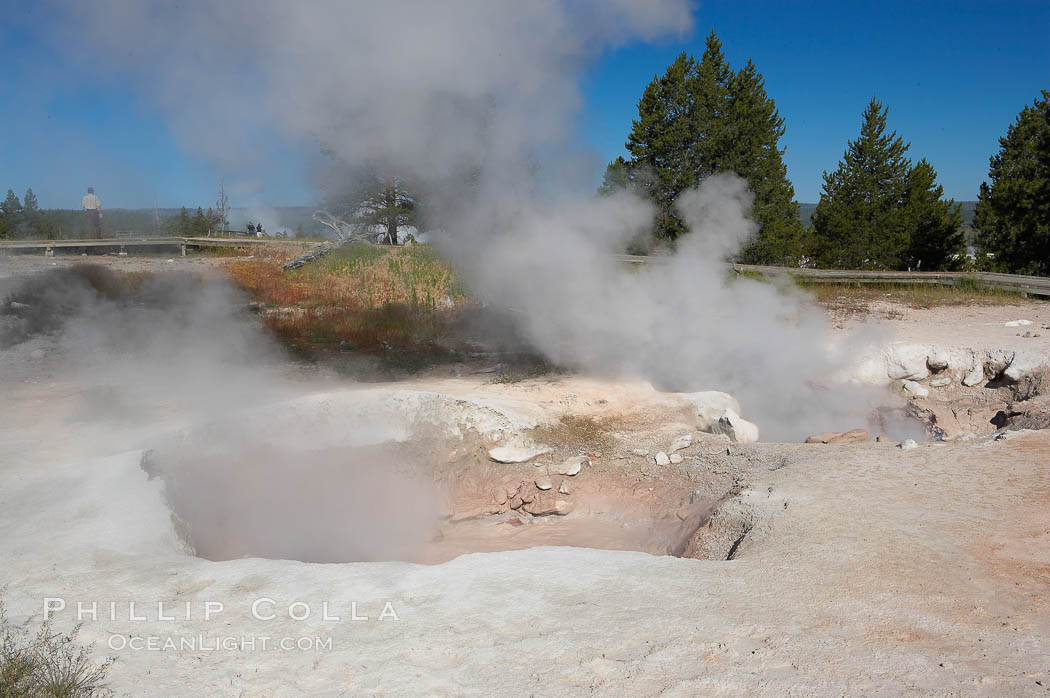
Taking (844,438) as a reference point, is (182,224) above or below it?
above

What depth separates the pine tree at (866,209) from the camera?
21.2m

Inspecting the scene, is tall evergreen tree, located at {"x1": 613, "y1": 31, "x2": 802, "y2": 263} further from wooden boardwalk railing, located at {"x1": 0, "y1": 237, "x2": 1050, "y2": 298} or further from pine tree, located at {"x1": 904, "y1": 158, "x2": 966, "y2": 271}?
pine tree, located at {"x1": 904, "y1": 158, "x2": 966, "y2": 271}

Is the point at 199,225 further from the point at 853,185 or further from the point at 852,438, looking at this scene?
the point at 853,185

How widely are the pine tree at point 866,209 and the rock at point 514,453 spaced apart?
1897cm

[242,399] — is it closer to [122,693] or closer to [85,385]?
[85,385]

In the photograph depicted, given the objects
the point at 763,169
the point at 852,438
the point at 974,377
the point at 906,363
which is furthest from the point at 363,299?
the point at 763,169

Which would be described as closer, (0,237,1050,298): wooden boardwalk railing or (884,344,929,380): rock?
(884,344,929,380): rock

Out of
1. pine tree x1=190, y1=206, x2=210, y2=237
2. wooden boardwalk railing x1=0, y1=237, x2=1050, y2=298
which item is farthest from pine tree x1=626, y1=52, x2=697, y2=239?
pine tree x1=190, y1=206, x2=210, y2=237

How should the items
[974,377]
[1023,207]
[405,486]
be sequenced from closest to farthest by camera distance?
[405,486]
[974,377]
[1023,207]

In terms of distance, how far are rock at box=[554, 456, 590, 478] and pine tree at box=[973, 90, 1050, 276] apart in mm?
18109

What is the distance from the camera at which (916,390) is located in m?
7.55

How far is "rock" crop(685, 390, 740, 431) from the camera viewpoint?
6.26 metres

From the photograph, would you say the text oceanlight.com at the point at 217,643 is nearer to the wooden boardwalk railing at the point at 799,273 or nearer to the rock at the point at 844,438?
the rock at the point at 844,438

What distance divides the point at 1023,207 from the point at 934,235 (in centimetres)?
262
